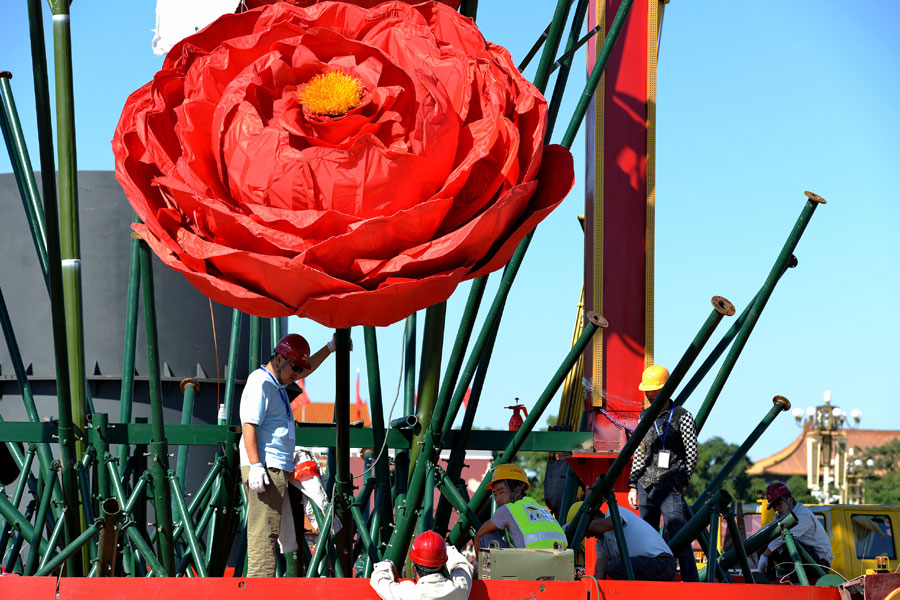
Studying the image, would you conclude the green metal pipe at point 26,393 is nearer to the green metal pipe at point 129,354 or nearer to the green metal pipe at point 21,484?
the green metal pipe at point 21,484

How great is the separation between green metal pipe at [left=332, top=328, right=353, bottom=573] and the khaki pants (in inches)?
17.9

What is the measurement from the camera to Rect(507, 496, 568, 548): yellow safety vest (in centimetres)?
521

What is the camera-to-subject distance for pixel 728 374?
519 centimetres

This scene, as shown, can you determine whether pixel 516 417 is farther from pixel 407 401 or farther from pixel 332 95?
pixel 332 95

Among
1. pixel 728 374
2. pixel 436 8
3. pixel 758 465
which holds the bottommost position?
pixel 758 465

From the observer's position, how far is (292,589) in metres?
3.55

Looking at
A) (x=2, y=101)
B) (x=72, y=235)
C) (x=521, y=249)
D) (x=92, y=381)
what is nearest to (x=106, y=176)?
(x=92, y=381)

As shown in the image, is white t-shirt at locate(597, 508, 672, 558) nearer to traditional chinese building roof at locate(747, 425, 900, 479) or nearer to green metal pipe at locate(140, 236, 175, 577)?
green metal pipe at locate(140, 236, 175, 577)

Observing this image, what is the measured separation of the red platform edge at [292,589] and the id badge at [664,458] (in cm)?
253

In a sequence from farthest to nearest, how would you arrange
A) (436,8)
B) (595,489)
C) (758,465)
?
(758,465)
(595,489)
(436,8)

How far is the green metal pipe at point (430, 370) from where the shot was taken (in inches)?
135

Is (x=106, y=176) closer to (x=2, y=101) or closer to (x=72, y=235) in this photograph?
(x=2, y=101)

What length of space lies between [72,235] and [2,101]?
1.80m

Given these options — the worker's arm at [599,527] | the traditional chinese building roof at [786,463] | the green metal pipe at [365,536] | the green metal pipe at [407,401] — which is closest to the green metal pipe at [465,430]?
the green metal pipe at [407,401]
